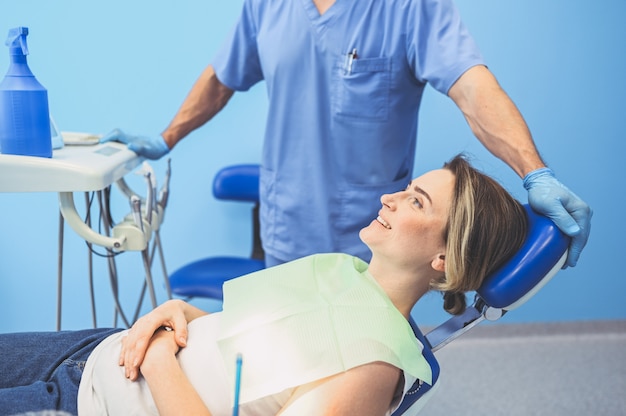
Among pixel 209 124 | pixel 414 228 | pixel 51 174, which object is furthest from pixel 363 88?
pixel 209 124

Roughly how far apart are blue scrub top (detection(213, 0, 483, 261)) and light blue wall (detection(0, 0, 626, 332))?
2.13 feet

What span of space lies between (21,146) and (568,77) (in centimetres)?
207

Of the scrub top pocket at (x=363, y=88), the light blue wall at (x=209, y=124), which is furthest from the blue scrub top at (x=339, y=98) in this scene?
the light blue wall at (x=209, y=124)

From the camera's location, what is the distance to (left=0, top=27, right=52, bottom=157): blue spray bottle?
129 centimetres

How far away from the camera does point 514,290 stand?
1110mm

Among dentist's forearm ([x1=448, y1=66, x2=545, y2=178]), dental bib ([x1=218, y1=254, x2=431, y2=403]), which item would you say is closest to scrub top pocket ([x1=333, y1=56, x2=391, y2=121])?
dentist's forearm ([x1=448, y1=66, x2=545, y2=178])

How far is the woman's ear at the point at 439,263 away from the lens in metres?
1.23

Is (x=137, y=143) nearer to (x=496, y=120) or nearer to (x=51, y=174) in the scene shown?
(x=51, y=174)

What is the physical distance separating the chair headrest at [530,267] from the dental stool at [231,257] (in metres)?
1.17

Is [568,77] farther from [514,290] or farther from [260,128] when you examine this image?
[514,290]

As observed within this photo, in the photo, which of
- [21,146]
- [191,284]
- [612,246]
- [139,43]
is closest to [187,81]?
[139,43]

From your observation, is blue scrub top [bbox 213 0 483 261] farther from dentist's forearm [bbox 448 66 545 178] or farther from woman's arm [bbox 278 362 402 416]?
woman's arm [bbox 278 362 402 416]

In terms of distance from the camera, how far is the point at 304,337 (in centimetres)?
112

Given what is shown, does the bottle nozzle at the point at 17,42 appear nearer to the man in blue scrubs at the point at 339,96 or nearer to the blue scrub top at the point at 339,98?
the man in blue scrubs at the point at 339,96
